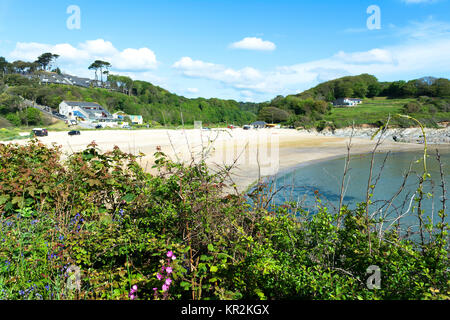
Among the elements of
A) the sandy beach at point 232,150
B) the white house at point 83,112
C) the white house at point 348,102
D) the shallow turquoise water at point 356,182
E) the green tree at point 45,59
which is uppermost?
the green tree at point 45,59

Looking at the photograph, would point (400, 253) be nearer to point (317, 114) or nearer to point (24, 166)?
point (24, 166)

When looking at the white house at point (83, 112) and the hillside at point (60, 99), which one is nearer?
the hillside at point (60, 99)

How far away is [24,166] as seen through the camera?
13.7 ft

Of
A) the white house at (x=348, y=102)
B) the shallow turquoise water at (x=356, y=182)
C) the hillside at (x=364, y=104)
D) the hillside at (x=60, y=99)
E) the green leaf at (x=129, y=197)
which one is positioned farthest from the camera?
the white house at (x=348, y=102)

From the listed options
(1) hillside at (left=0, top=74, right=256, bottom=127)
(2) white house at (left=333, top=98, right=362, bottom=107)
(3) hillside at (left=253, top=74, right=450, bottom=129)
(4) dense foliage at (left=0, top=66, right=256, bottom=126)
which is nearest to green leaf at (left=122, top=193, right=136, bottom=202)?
(3) hillside at (left=253, top=74, right=450, bottom=129)

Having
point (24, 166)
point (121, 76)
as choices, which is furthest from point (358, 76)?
point (24, 166)

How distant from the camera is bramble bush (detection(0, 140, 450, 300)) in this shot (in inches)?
72.6

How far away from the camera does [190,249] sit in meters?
2.24

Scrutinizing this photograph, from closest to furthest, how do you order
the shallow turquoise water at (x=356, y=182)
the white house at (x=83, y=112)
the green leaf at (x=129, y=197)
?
the green leaf at (x=129, y=197)
the shallow turquoise water at (x=356, y=182)
the white house at (x=83, y=112)

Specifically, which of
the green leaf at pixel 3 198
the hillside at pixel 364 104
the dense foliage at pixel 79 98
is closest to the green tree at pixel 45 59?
the dense foliage at pixel 79 98

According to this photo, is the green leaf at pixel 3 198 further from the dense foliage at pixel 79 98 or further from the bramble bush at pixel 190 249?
the dense foliage at pixel 79 98

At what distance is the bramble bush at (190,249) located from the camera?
1845mm

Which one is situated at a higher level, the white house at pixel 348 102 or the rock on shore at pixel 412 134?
the white house at pixel 348 102
